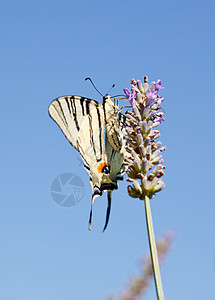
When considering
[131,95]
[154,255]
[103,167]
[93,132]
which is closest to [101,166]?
[103,167]

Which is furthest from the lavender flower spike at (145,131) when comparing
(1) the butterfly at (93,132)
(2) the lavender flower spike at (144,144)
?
(1) the butterfly at (93,132)

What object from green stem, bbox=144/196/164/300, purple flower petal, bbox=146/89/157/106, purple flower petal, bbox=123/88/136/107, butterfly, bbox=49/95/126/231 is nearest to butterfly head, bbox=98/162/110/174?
butterfly, bbox=49/95/126/231

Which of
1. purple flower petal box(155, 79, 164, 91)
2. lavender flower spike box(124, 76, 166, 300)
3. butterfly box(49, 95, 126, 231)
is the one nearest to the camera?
lavender flower spike box(124, 76, 166, 300)

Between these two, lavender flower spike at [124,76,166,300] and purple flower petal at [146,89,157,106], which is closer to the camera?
lavender flower spike at [124,76,166,300]

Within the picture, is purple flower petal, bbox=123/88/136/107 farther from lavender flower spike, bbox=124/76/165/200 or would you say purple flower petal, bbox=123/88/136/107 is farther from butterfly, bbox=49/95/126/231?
butterfly, bbox=49/95/126/231

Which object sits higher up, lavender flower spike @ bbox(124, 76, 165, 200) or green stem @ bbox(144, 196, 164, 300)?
lavender flower spike @ bbox(124, 76, 165, 200)

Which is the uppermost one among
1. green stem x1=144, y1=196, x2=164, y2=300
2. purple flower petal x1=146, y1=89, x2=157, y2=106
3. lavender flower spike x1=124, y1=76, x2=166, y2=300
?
purple flower petal x1=146, y1=89, x2=157, y2=106

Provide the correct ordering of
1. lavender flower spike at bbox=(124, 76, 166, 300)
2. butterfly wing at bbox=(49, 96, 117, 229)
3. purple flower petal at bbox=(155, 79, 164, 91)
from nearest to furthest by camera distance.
Result: lavender flower spike at bbox=(124, 76, 166, 300) < purple flower petal at bbox=(155, 79, 164, 91) < butterfly wing at bbox=(49, 96, 117, 229)
